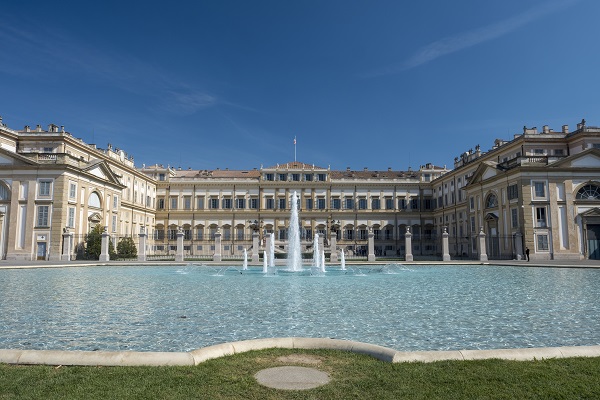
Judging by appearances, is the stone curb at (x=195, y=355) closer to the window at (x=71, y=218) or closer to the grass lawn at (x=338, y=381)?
the grass lawn at (x=338, y=381)

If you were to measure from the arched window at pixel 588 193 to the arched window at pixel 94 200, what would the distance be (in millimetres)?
41813

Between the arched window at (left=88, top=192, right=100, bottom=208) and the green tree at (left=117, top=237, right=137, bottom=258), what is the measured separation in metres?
4.16

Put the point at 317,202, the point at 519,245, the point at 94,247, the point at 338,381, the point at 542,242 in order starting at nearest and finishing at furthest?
the point at 338,381 → the point at 542,242 → the point at 519,245 → the point at 94,247 → the point at 317,202

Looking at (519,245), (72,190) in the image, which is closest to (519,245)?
(519,245)

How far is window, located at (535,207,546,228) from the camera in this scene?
109 feet

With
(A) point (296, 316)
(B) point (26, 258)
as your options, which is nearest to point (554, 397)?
(A) point (296, 316)

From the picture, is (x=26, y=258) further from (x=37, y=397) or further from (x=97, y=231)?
(x=37, y=397)

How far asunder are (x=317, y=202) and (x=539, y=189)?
30.9m

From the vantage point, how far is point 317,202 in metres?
59.6

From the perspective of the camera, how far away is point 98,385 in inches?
171

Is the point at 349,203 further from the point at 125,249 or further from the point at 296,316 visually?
the point at 296,316

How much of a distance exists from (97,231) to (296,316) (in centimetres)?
3439

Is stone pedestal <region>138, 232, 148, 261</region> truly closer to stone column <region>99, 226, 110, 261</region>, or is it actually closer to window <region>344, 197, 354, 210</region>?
stone column <region>99, 226, 110, 261</region>

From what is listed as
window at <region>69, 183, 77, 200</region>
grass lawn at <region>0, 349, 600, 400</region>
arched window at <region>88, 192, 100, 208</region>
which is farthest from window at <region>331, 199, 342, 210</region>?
grass lawn at <region>0, 349, 600, 400</region>
